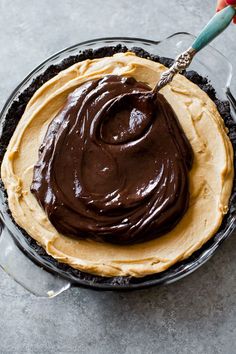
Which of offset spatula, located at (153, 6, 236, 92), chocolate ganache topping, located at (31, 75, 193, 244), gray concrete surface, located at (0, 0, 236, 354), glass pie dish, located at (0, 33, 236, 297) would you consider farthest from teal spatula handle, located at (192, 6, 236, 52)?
gray concrete surface, located at (0, 0, 236, 354)

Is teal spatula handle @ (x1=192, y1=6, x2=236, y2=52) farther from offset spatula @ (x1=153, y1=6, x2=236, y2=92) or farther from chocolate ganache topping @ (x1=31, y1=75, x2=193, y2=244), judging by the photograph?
chocolate ganache topping @ (x1=31, y1=75, x2=193, y2=244)

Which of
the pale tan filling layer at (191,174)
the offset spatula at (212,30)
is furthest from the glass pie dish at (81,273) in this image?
the offset spatula at (212,30)

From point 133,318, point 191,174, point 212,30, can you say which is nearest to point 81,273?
point 133,318

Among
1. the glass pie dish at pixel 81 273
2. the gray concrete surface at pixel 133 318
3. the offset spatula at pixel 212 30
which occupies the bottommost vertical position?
the gray concrete surface at pixel 133 318

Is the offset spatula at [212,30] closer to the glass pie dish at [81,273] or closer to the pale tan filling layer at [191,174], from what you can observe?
the pale tan filling layer at [191,174]

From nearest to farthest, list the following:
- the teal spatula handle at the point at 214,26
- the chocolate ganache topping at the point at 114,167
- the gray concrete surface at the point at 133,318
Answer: the teal spatula handle at the point at 214,26 < the chocolate ganache topping at the point at 114,167 < the gray concrete surface at the point at 133,318

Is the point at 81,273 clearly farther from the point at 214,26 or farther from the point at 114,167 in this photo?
the point at 214,26
